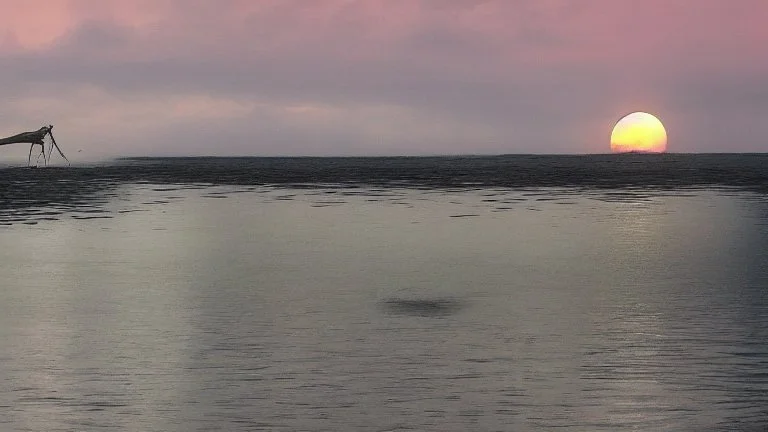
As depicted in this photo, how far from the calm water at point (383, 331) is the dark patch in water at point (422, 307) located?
72 millimetres

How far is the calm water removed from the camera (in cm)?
1158

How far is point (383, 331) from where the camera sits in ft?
54.7

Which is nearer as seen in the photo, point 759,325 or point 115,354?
point 115,354

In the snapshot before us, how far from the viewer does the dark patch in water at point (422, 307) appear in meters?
18.7

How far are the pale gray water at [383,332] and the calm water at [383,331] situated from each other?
5cm

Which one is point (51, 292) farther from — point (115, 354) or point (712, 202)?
point (712, 202)

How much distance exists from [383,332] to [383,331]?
0.36 feet

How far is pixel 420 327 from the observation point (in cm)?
1705

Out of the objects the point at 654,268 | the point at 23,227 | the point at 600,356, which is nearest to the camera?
the point at 600,356

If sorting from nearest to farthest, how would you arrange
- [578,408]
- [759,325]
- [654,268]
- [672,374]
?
[578,408] < [672,374] < [759,325] < [654,268]

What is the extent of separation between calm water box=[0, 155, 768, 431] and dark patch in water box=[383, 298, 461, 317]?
7cm

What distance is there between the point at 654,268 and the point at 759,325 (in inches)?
362

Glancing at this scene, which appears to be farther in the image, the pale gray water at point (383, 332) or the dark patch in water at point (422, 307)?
the dark patch in water at point (422, 307)

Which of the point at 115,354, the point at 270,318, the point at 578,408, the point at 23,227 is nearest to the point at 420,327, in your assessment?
the point at 270,318
